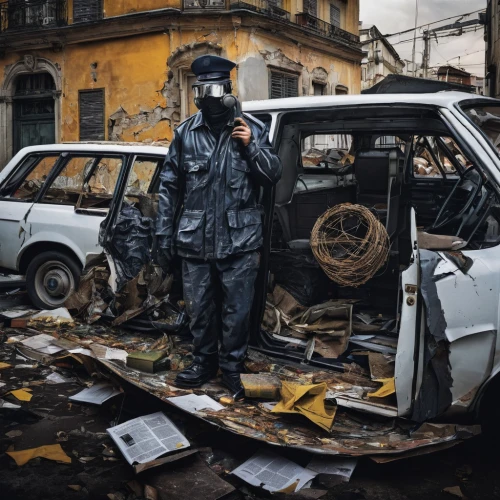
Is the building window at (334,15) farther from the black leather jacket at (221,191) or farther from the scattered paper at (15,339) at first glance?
the black leather jacket at (221,191)

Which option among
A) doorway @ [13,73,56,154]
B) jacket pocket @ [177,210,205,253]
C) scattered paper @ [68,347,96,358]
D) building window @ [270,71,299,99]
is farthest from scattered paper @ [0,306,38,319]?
doorway @ [13,73,56,154]

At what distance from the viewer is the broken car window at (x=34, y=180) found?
6059mm

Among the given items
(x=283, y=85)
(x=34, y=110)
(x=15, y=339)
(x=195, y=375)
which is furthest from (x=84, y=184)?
(x=34, y=110)

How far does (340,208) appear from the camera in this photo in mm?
4691

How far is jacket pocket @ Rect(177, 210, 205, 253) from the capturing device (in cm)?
396

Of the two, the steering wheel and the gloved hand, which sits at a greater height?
the steering wheel

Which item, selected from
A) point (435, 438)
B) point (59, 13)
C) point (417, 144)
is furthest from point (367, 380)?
point (59, 13)

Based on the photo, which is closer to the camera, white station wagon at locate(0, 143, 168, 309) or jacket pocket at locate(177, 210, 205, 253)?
→ jacket pocket at locate(177, 210, 205, 253)

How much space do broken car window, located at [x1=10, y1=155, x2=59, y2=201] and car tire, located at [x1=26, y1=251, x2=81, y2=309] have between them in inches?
25.0

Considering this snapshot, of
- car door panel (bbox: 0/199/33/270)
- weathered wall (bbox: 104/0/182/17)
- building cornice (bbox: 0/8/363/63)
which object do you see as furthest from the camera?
weathered wall (bbox: 104/0/182/17)

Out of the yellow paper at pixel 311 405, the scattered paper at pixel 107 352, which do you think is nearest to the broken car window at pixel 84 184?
the scattered paper at pixel 107 352

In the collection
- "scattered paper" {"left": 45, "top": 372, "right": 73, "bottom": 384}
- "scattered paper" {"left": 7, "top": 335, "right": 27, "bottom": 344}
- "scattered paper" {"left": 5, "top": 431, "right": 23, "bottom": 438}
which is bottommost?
"scattered paper" {"left": 5, "top": 431, "right": 23, "bottom": 438}

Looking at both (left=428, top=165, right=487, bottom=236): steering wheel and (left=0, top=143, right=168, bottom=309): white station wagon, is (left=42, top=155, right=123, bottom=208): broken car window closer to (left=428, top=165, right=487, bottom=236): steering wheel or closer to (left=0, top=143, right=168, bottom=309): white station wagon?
(left=0, top=143, right=168, bottom=309): white station wagon

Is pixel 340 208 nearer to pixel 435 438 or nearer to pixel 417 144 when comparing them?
pixel 417 144
